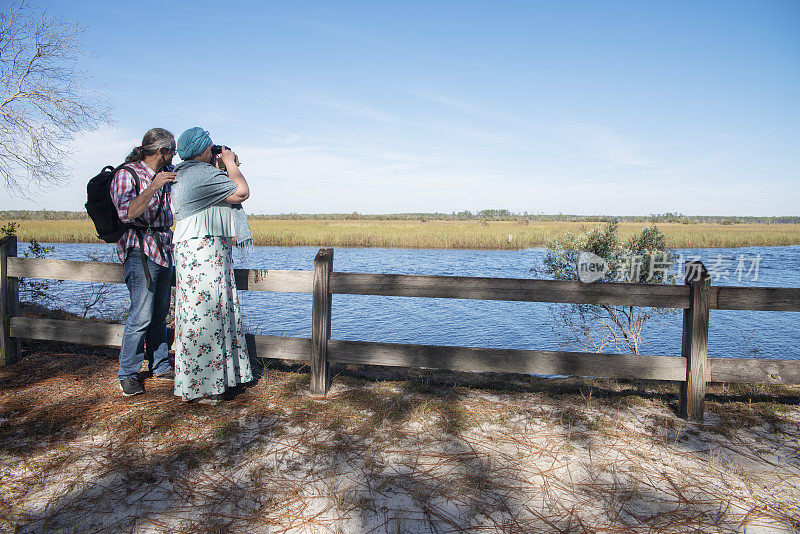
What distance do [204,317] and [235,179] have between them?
3.51ft

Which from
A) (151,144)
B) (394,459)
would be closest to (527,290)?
(394,459)

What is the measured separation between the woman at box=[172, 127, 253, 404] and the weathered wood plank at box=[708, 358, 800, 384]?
3.77 metres

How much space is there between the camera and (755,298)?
368cm

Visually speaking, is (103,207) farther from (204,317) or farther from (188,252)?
(204,317)

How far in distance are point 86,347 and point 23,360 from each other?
1.99 ft

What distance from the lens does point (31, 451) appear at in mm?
3125

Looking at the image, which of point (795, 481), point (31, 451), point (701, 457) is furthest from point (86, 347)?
point (795, 481)

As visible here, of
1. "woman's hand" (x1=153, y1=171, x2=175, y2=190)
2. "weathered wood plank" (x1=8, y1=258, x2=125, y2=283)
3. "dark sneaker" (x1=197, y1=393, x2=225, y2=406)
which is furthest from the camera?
"weathered wood plank" (x1=8, y1=258, x2=125, y2=283)

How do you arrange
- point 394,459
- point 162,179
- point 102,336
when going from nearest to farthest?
1. point 394,459
2. point 162,179
3. point 102,336

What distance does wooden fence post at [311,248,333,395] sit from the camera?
13.0ft

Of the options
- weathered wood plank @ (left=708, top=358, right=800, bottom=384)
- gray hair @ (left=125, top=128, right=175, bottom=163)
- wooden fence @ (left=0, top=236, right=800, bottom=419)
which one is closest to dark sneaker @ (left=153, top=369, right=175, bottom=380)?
wooden fence @ (left=0, top=236, right=800, bottom=419)

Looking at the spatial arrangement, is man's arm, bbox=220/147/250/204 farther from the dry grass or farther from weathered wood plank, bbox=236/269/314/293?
the dry grass

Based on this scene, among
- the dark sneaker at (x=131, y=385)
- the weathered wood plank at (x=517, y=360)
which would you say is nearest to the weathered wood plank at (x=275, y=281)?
the weathered wood plank at (x=517, y=360)

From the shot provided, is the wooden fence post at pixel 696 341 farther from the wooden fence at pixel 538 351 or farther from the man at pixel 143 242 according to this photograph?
the man at pixel 143 242
